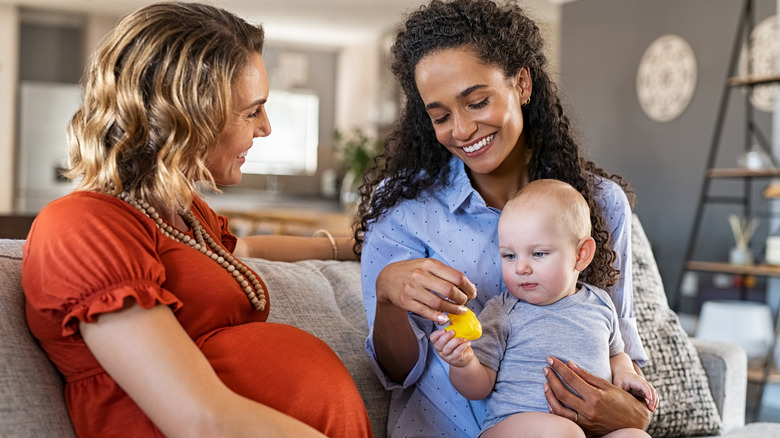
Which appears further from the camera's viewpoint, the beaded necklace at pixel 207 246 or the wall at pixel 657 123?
the wall at pixel 657 123

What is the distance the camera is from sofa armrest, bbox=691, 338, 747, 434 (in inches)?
87.5

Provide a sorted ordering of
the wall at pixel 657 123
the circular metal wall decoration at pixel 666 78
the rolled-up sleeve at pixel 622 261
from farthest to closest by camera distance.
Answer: the circular metal wall decoration at pixel 666 78, the wall at pixel 657 123, the rolled-up sleeve at pixel 622 261

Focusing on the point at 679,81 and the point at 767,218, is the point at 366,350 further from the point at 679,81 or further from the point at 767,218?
the point at 679,81

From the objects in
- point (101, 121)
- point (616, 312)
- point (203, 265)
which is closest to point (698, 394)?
point (616, 312)

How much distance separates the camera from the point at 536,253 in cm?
153

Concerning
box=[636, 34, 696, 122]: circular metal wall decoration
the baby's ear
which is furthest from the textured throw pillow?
box=[636, 34, 696, 122]: circular metal wall decoration

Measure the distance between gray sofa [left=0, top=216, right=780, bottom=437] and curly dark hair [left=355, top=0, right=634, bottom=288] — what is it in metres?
0.19

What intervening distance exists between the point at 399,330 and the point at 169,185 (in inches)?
25.0

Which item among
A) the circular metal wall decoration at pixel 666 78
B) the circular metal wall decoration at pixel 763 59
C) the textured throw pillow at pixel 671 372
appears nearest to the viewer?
the textured throw pillow at pixel 671 372

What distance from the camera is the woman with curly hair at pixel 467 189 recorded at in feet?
5.23

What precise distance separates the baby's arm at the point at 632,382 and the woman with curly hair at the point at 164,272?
608mm

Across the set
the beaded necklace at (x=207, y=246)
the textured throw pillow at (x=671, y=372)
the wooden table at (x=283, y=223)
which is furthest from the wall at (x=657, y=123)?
the beaded necklace at (x=207, y=246)

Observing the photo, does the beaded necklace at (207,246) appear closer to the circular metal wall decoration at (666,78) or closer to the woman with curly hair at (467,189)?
the woman with curly hair at (467,189)

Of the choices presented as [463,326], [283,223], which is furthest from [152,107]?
[283,223]
